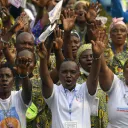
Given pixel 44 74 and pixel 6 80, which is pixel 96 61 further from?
pixel 6 80

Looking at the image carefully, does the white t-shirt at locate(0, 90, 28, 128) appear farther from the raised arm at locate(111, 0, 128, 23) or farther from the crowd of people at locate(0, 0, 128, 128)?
the raised arm at locate(111, 0, 128, 23)

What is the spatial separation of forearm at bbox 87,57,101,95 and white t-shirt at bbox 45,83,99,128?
77 mm

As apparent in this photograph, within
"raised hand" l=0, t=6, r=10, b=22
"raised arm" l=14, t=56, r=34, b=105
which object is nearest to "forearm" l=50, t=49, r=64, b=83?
"raised arm" l=14, t=56, r=34, b=105

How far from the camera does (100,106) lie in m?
7.69

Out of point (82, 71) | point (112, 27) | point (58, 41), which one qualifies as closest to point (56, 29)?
point (58, 41)

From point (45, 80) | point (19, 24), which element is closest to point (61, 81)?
point (45, 80)

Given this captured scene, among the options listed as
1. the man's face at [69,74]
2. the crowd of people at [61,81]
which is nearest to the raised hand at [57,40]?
the crowd of people at [61,81]

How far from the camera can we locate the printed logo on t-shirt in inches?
279

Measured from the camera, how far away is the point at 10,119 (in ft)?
23.3

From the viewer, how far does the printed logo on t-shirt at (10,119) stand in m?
7.09

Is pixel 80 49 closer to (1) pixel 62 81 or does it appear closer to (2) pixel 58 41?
(2) pixel 58 41

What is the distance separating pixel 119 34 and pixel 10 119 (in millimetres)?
2750

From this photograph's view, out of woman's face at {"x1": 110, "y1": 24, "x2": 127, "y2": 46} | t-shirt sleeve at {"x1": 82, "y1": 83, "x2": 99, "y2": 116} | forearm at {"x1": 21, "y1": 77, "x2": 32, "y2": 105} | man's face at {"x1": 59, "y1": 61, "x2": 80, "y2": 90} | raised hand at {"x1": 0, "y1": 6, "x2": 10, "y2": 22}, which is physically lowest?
t-shirt sleeve at {"x1": 82, "y1": 83, "x2": 99, "y2": 116}

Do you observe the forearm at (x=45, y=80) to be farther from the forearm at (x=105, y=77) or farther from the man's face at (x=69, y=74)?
the forearm at (x=105, y=77)
